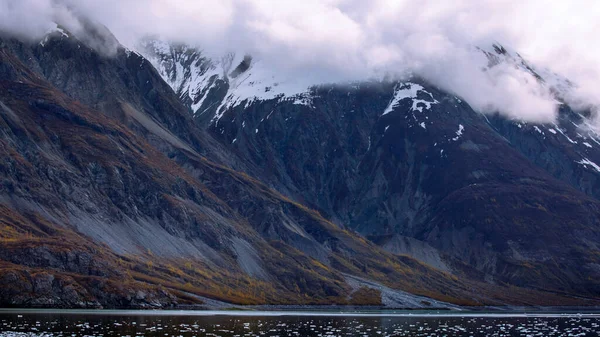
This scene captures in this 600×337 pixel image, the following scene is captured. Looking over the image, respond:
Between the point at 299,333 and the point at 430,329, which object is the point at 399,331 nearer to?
the point at 430,329

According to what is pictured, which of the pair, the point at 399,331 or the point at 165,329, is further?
the point at 399,331

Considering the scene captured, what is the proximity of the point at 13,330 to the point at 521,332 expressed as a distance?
8020 centimetres

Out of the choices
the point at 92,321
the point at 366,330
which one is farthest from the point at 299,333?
the point at 92,321

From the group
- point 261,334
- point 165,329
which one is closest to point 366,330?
point 261,334

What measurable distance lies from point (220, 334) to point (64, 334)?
21501 millimetres

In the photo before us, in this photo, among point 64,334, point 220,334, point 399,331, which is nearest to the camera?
point 64,334

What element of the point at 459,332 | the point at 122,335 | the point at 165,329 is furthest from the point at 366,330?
the point at 122,335

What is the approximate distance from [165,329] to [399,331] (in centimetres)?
3780

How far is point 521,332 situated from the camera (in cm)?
Result: 14525

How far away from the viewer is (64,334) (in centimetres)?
11181

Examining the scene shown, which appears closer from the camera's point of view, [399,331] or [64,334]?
[64,334]

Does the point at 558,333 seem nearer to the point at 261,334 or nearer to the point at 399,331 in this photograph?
the point at 399,331

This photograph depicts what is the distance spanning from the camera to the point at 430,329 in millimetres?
149500

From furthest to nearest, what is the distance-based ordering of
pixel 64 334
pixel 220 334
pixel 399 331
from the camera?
pixel 399 331 < pixel 220 334 < pixel 64 334
